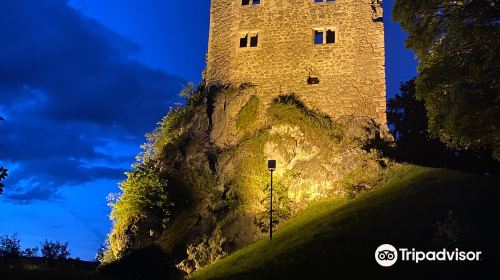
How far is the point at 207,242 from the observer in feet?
69.4

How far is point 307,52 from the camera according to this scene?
25266 millimetres

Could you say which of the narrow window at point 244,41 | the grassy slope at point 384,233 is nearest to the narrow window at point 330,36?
the narrow window at point 244,41

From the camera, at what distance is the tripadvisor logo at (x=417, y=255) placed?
473 inches

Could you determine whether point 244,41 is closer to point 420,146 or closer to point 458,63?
point 420,146

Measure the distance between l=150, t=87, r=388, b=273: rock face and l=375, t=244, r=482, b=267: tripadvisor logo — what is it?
7.44m

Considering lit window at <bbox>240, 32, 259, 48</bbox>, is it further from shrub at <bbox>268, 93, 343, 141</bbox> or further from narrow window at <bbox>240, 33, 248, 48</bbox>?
shrub at <bbox>268, 93, 343, 141</bbox>

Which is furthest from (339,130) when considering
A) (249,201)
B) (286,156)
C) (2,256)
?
(2,256)

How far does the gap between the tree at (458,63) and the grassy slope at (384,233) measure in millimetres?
1906

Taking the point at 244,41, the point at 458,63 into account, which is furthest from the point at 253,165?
the point at 458,63

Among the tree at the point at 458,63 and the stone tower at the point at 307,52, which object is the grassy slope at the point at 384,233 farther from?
the stone tower at the point at 307,52

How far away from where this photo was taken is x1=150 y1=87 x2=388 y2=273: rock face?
831 inches

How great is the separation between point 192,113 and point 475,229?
16.2 m

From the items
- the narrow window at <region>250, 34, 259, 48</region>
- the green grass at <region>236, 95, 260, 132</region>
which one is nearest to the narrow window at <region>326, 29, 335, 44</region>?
the narrow window at <region>250, 34, 259, 48</region>

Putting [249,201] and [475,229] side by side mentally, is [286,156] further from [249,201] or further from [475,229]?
[475,229]
